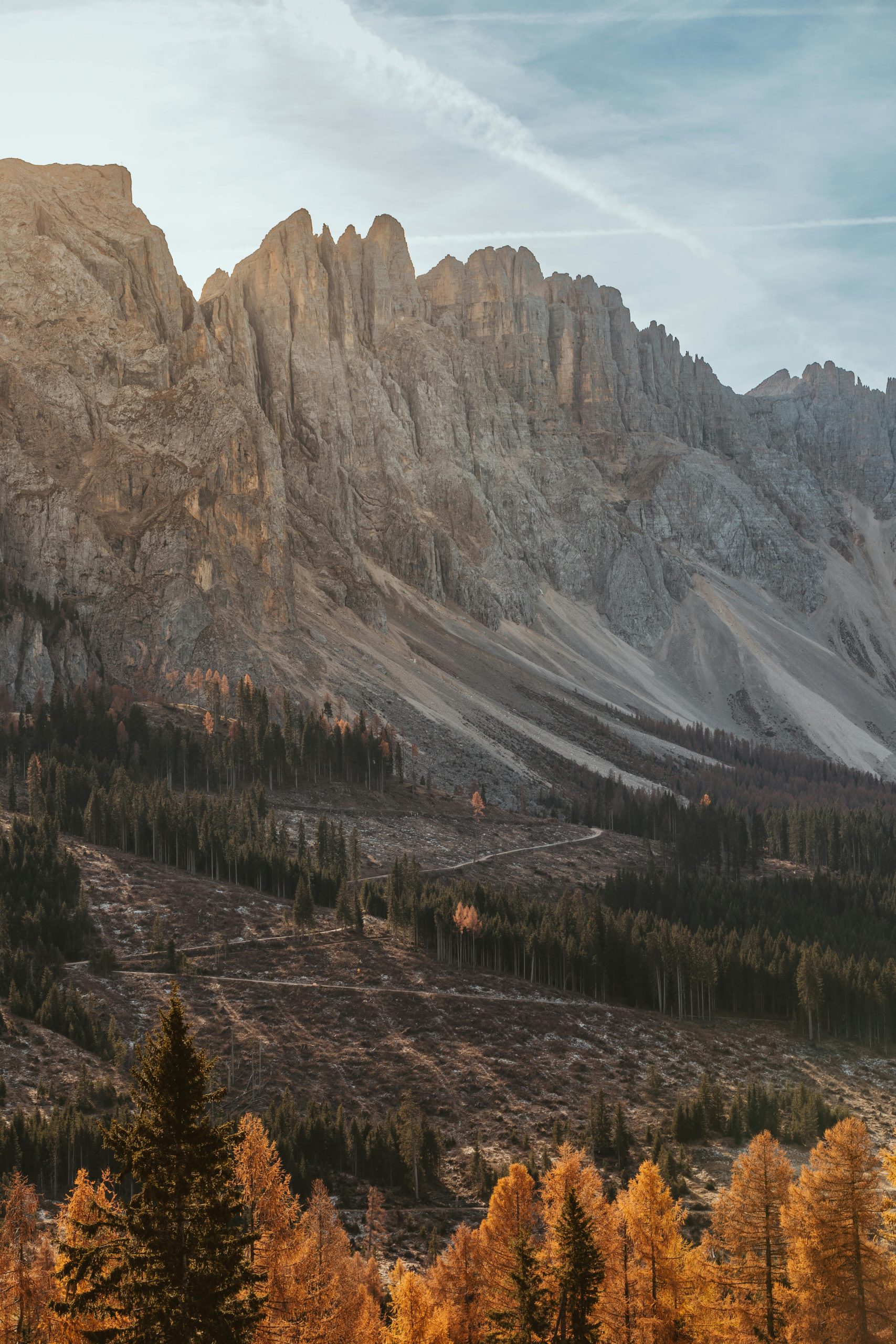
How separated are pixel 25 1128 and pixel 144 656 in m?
138

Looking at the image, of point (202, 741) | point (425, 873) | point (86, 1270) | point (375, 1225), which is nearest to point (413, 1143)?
point (375, 1225)

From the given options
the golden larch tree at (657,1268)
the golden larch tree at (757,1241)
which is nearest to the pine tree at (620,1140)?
the golden larch tree at (757,1241)

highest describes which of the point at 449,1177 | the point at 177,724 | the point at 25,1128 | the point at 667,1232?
Result: the point at 177,724

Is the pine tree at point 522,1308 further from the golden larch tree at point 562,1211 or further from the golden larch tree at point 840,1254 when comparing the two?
the golden larch tree at point 840,1254

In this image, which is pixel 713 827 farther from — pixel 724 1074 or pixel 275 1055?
pixel 275 1055

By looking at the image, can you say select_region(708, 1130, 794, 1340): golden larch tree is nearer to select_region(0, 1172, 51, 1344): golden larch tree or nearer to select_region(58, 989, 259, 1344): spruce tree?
select_region(58, 989, 259, 1344): spruce tree

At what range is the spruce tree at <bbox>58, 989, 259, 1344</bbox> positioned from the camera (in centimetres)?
2302

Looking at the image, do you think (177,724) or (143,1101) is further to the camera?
(177,724)

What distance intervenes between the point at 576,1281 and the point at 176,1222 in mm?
15670

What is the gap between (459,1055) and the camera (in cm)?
8500

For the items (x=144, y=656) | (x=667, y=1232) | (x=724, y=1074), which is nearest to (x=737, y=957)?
(x=724, y=1074)

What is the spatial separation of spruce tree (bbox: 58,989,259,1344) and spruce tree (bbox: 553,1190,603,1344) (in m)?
13.7

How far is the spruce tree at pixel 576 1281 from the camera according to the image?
34.6m

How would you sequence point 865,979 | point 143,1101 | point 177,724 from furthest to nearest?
point 177,724 < point 865,979 < point 143,1101
